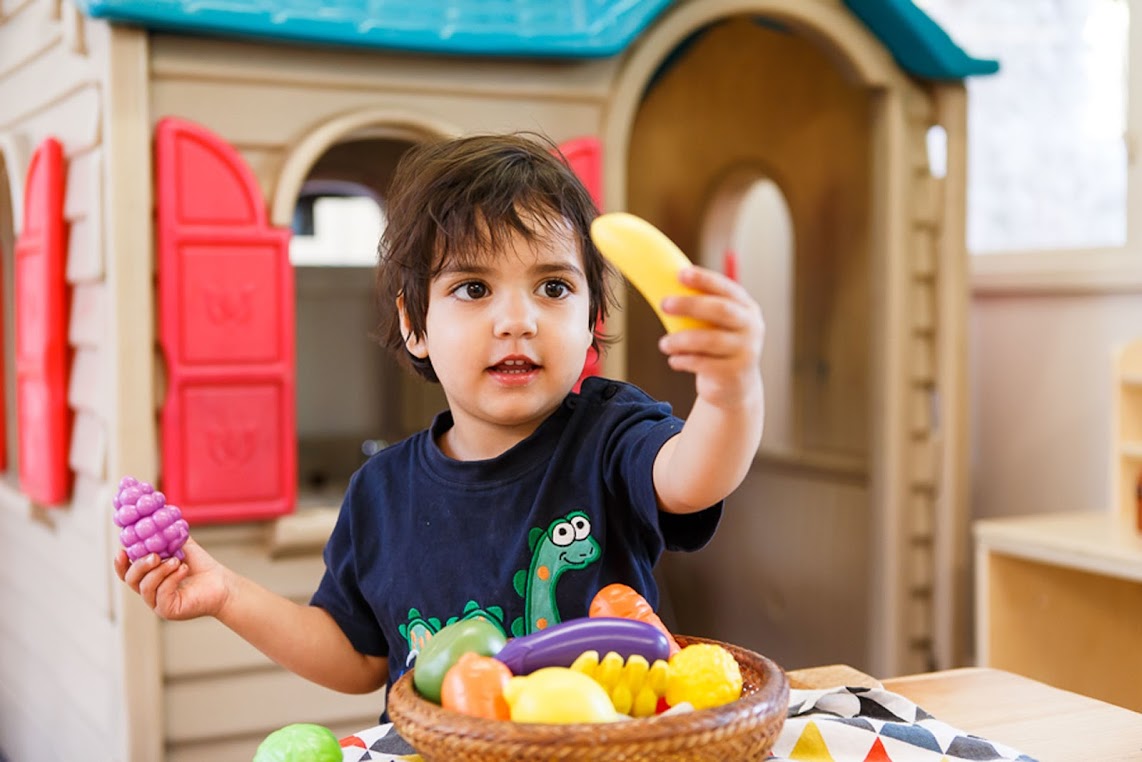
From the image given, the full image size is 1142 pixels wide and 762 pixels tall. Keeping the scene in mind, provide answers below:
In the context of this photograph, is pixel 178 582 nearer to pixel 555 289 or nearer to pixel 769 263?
pixel 555 289

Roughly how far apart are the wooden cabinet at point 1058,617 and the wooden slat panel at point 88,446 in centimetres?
138

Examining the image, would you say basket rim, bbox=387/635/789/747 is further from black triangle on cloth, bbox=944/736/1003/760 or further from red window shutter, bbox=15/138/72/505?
red window shutter, bbox=15/138/72/505

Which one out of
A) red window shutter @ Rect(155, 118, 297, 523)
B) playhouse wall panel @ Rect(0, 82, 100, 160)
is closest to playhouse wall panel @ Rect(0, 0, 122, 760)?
playhouse wall panel @ Rect(0, 82, 100, 160)

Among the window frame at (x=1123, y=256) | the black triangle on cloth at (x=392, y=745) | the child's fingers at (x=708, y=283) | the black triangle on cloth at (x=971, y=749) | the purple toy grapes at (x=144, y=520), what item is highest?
the window frame at (x=1123, y=256)

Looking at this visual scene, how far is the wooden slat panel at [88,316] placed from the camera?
1.78 m

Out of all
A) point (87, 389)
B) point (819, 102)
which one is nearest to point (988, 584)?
point (819, 102)

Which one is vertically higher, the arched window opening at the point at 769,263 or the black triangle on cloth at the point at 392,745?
the arched window opening at the point at 769,263

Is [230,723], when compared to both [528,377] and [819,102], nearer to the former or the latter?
[528,377]

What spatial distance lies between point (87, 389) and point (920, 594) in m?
1.54

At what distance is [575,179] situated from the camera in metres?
0.97

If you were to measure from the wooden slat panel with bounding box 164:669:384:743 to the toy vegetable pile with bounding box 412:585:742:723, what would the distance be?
1308 mm

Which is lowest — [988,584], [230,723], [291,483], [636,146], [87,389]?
[230,723]

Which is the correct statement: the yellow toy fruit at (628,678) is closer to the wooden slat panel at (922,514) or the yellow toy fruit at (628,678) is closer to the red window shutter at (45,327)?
the red window shutter at (45,327)

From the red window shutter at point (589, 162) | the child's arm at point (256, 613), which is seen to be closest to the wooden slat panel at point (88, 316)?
the red window shutter at point (589, 162)
